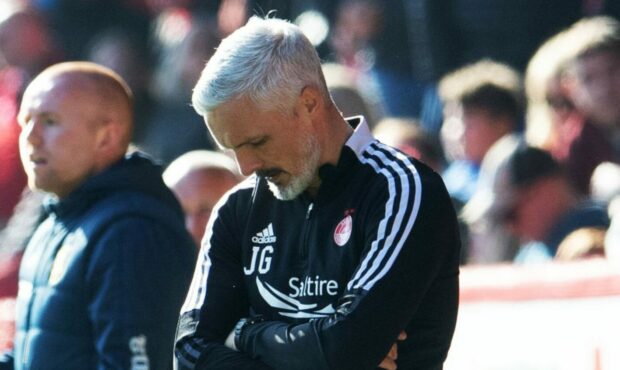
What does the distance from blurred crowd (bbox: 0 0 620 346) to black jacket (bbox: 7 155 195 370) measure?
4.75 ft

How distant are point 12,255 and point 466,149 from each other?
2384 millimetres

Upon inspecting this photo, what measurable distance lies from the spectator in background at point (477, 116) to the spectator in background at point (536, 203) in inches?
25.6

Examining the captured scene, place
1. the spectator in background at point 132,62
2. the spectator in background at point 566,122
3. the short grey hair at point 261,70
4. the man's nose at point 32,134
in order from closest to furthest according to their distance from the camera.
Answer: the short grey hair at point 261,70, the man's nose at point 32,134, the spectator in background at point 566,122, the spectator in background at point 132,62

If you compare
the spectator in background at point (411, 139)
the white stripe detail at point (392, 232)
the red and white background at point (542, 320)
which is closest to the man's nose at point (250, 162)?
the white stripe detail at point (392, 232)

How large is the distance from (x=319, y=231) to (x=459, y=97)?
158 inches

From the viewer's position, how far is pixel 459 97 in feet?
26.1

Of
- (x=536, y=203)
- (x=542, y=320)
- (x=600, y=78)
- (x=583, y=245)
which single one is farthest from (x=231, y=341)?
(x=600, y=78)

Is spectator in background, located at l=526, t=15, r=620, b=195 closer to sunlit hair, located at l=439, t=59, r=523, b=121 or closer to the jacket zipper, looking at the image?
sunlit hair, located at l=439, t=59, r=523, b=121

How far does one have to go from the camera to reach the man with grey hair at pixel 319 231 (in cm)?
391

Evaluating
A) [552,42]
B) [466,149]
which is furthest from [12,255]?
[552,42]

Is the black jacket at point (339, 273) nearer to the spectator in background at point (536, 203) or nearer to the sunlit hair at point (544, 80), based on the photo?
the spectator in background at point (536, 203)

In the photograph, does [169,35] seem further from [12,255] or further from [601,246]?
[601,246]

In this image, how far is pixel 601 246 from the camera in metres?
6.19

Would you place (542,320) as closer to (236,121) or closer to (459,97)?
(236,121)
